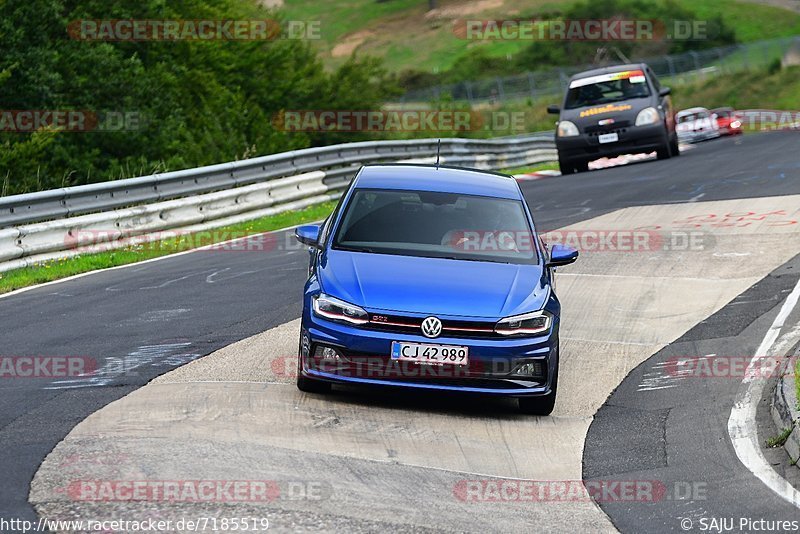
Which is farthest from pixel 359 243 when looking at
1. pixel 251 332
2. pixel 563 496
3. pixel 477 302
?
pixel 563 496

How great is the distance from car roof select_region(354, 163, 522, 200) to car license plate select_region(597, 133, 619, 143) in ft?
53.5

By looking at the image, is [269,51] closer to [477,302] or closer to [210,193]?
[210,193]

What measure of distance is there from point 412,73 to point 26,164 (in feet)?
212

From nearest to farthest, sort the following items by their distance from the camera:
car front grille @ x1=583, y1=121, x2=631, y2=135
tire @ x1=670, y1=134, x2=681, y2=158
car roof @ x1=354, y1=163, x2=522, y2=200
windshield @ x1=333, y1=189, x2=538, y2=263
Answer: windshield @ x1=333, y1=189, x2=538, y2=263 → car roof @ x1=354, y1=163, x2=522, y2=200 → car front grille @ x1=583, y1=121, x2=631, y2=135 → tire @ x1=670, y1=134, x2=681, y2=158

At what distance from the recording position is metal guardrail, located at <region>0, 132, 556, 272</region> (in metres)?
15.5

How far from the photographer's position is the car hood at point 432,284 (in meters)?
8.43

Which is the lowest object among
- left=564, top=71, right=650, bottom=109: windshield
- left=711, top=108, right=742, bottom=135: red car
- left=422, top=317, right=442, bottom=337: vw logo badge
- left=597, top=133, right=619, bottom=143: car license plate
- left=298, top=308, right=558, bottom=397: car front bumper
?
left=711, top=108, right=742, bottom=135: red car

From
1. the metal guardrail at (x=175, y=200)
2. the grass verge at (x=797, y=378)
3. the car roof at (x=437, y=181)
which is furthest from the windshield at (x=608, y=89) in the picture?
the grass verge at (x=797, y=378)

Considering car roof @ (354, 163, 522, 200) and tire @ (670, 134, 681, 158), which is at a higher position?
car roof @ (354, 163, 522, 200)

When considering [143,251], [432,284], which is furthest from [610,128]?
[432,284]

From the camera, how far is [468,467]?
750 centimetres

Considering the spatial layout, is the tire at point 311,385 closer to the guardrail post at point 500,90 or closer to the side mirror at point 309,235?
the side mirror at point 309,235

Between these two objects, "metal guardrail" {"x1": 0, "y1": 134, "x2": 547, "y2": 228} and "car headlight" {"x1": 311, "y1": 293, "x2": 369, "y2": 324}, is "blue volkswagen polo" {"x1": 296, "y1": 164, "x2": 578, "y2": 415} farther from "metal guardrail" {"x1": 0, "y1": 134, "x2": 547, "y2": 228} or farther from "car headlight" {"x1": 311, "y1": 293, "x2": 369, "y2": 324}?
"metal guardrail" {"x1": 0, "y1": 134, "x2": 547, "y2": 228}

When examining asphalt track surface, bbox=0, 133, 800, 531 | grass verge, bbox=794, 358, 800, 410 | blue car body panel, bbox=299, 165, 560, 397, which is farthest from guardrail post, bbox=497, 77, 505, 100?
blue car body panel, bbox=299, 165, 560, 397
